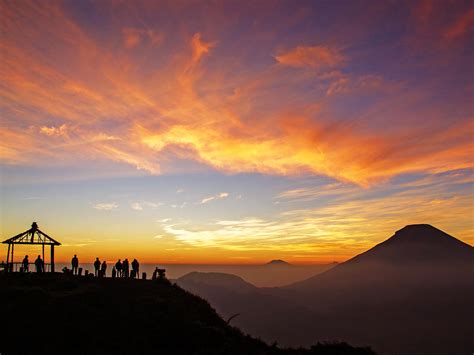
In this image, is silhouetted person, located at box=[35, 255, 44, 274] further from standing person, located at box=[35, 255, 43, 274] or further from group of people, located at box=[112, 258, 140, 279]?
group of people, located at box=[112, 258, 140, 279]

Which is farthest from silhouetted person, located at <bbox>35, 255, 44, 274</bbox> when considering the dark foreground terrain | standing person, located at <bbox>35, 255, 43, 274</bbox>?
the dark foreground terrain

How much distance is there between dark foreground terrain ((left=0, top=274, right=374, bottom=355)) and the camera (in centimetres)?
1941

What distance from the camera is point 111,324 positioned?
21.9m

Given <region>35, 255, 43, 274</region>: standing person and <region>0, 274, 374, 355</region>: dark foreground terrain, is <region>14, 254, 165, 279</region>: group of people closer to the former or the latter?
<region>35, 255, 43, 274</region>: standing person

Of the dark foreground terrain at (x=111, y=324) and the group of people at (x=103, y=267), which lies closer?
the dark foreground terrain at (x=111, y=324)

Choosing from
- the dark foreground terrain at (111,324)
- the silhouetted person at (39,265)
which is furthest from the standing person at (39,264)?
the dark foreground terrain at (111,324)

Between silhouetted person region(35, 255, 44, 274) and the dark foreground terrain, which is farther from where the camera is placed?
silhouetted person region(35, 255, 44, 274)

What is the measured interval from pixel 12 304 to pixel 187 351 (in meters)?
11.7

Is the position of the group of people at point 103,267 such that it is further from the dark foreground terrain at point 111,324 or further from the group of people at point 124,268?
the dark foreground terrain at point 111,324

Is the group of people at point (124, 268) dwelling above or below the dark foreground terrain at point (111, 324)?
above

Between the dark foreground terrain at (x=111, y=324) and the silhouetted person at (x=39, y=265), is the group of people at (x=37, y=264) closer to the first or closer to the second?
the silhouetted person at (x=39, y=265)

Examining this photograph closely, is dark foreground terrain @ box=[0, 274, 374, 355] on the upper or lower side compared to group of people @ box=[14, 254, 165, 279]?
lower

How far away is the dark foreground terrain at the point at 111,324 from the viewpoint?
63.7 feet

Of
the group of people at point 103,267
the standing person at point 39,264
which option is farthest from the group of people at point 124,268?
the standing person at point 39,264
